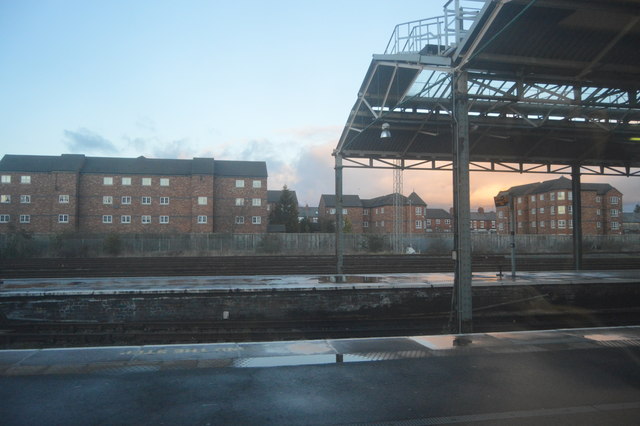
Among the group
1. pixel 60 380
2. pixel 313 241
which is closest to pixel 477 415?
pixel 60 380

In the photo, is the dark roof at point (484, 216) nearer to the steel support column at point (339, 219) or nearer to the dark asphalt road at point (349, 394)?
the steel support column at point (339, 219)

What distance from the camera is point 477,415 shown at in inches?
177

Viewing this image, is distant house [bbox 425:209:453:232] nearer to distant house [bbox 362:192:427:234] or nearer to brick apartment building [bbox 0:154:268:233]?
distant house [bbox 362:192:427:234]

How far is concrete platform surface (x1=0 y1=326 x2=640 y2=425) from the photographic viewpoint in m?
4.49

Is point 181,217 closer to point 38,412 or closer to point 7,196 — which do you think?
point 7,196

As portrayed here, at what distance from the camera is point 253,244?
38500 mm

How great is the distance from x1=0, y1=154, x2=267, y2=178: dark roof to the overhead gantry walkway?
3740 cm

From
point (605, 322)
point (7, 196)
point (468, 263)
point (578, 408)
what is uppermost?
point (7, 196)

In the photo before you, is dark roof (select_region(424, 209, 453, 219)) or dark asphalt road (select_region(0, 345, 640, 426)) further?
dark roof (select_region(424, 209, 453, 219))

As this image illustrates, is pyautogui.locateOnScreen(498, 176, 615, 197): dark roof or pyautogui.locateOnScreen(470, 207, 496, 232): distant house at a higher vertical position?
pyautogui.locateOnScreen(498, 176, 615, 197): dark roof

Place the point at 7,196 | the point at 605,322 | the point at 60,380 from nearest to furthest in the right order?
the point at 60,380, the point at 605,322, the point at 7,196

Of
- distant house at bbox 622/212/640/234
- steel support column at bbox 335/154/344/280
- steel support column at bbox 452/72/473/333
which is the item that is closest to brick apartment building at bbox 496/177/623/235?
distant house at bbox 622/212/640/234

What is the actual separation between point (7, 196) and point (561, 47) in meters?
55.0

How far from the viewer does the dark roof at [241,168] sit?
53500 millimetres
